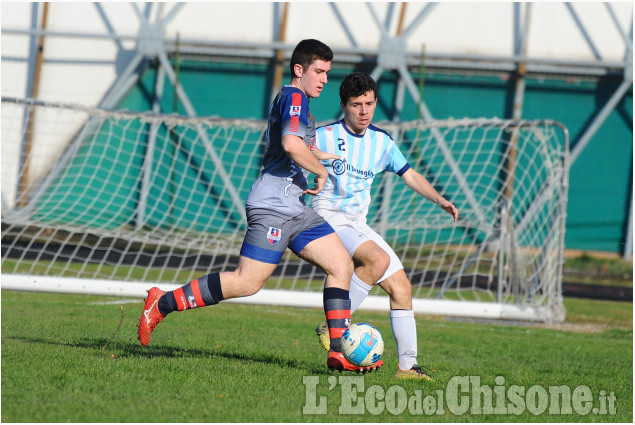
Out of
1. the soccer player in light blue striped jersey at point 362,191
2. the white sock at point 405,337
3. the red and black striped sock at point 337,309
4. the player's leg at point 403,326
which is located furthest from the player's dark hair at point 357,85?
the white sock at point 405,337

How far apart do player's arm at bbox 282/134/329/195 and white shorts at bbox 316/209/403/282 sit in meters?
0.69

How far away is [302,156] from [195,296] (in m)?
1.08

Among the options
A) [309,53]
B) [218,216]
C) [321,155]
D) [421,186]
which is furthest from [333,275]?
[218,216]

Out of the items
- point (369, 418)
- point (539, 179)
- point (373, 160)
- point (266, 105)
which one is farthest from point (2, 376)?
point (266, 105)

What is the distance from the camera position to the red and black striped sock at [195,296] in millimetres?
5168

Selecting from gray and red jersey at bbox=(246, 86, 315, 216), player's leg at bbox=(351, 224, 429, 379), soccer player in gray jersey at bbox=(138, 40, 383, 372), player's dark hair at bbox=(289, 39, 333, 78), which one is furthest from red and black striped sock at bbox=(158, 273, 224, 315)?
player's dark hair at bbox=(289, 39, 333, 78)

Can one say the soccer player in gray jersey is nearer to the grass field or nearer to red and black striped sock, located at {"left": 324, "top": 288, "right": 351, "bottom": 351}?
red and black striped sock, located at {"left": 324, "top": 288, "right": 351, "bottom": 351}

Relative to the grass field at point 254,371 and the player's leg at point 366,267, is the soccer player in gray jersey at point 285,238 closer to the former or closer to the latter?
the player's leg at point 366,267

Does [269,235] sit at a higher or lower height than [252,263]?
higher

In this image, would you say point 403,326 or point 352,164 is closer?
point 403,326

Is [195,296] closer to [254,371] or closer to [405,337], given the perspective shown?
[254,371]

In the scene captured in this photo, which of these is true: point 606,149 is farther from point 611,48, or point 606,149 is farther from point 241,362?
point 241,362

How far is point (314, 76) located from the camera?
5.11m

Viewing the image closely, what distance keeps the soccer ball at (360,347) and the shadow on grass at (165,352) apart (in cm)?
38
